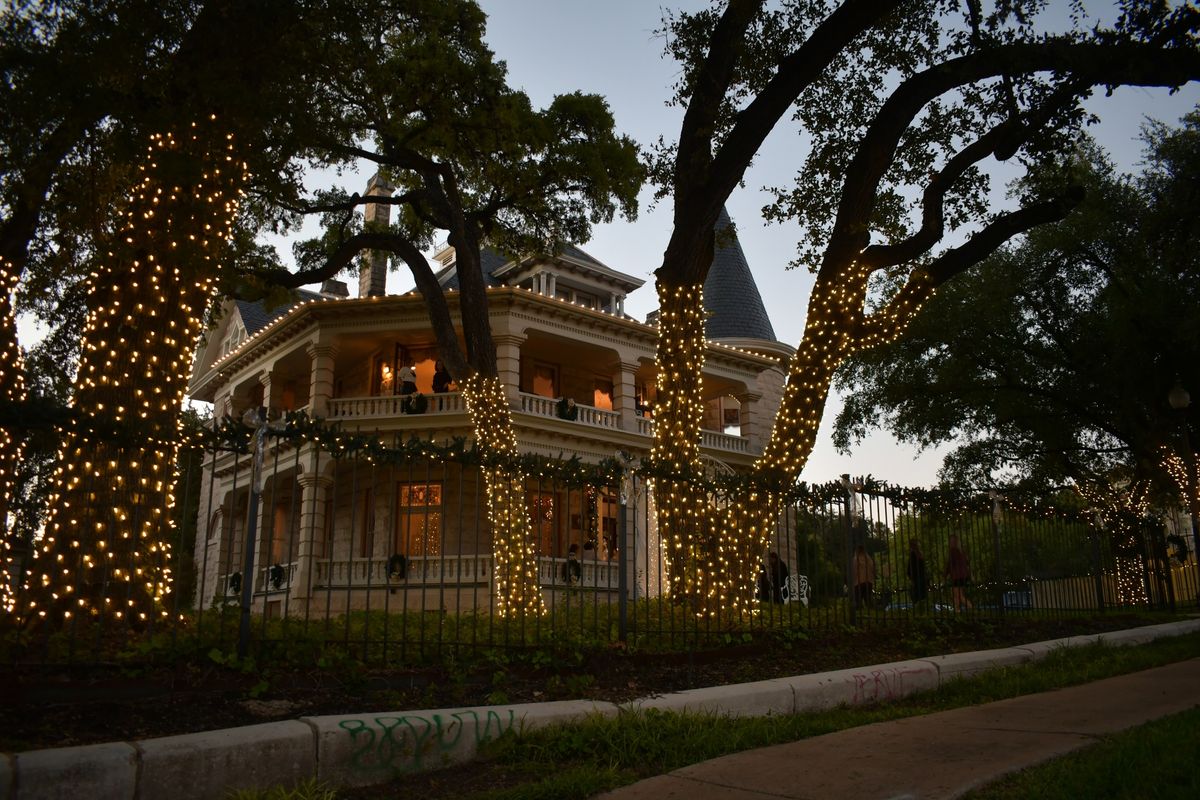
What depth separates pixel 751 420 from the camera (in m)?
30.5

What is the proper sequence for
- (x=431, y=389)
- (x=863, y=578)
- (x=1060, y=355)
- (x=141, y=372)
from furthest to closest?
(x=431, y=389), (x=1060, y=355), (x=863, y=578), (x=141, y=372)

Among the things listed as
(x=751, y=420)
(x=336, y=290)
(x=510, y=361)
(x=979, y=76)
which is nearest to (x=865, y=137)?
(x=979, y=76)

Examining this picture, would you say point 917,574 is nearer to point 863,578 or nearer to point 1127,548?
point 863,578

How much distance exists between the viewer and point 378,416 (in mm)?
24109

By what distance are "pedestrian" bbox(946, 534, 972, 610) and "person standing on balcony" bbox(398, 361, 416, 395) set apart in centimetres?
1710

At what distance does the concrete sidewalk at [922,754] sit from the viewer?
165 inches

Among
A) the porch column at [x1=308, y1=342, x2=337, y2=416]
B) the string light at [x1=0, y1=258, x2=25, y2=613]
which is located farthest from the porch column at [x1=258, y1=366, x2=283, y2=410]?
the string light at [x1=0, y1=258, x2=25, y2=613]

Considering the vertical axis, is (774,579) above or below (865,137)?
below

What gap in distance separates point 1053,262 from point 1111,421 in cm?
470

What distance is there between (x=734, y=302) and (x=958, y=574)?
978 inches

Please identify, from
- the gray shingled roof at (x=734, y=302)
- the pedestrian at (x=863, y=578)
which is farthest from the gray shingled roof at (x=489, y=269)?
the pedestrian at (x=863, y=578)

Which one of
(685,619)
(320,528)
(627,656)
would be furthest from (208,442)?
(320,528)

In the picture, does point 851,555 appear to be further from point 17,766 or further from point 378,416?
point 378,416

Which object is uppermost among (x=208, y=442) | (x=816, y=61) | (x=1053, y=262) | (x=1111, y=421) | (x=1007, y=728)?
(x=1053, y=262)
